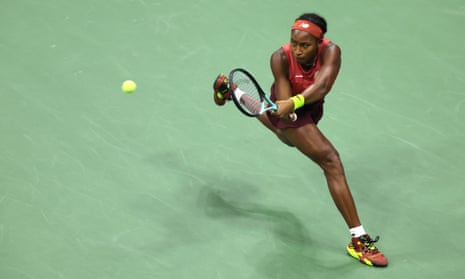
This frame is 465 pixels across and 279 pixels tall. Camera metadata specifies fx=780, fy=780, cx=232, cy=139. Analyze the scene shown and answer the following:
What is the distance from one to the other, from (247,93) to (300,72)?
434mm

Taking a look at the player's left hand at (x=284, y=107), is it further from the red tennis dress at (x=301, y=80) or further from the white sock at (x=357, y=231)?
the white sock at (x=357, y=231)

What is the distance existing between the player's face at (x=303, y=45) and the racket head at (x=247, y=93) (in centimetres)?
38

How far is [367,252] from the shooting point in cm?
Result: 583

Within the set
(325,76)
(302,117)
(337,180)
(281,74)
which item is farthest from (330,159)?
(281,74)

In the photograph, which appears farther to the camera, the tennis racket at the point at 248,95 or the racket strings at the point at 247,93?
the racket strings at the point at 247,93

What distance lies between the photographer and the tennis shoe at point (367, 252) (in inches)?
228

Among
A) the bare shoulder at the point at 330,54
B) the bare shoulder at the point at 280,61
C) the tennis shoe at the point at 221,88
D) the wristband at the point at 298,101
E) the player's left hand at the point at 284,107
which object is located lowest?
the tennis shoe at the point at 221,88

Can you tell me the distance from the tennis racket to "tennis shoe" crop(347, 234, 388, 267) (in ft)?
3.41

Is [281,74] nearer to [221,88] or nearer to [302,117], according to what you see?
[302,117]

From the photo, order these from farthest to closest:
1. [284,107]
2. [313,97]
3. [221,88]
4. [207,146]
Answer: [207,146], [221,88], [313,97], [284,107]

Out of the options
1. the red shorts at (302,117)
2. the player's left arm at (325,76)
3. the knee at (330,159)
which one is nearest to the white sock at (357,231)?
the knee at (330,159)

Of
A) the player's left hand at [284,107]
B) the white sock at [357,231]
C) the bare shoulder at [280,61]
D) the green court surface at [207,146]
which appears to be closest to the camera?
the player's left hand at [284,107]

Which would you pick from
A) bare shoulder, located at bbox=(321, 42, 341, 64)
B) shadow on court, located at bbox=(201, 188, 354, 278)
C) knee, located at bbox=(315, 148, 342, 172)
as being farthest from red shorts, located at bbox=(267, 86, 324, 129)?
shadow on court, located at bbox=(201, 188, 354, 278)

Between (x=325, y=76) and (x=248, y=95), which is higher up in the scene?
(x=325, y=76)
